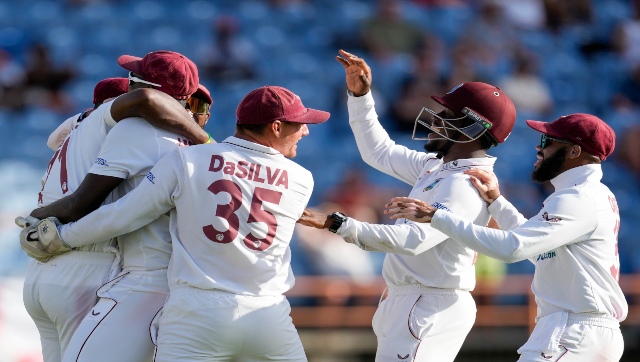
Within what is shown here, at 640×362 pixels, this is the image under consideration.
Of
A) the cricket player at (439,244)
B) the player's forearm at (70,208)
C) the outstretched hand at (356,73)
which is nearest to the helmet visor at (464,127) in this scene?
Answer: the cricket player at (439,244)

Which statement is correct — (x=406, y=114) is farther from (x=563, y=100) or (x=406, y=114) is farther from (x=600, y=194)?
(x=600, y=194)

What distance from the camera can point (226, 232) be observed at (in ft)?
14.8

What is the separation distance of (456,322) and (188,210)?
145 centimetres

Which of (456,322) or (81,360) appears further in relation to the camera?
(456,322)

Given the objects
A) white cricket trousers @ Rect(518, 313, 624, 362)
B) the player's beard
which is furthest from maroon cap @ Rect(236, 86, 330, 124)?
white cricket trousers @ Rect(518, 313, 624, 362)

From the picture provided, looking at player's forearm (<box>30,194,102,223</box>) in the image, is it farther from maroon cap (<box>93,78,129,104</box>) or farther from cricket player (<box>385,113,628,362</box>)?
cricket player (<box>385,113,628,362</box>)

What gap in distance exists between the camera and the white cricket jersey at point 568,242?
4.82m

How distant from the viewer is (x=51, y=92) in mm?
11820

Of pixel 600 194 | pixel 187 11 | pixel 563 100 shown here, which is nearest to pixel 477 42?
pixel 563 100

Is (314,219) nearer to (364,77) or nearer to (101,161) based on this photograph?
(101,161)

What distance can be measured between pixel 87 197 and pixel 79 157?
1.02ft

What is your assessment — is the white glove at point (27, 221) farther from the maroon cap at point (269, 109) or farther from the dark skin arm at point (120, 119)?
the maroon cap at point (269, 109)

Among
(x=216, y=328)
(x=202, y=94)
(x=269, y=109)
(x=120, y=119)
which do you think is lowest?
(x=216, y=328)

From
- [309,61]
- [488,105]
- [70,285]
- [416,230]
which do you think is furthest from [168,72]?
[309,61]
